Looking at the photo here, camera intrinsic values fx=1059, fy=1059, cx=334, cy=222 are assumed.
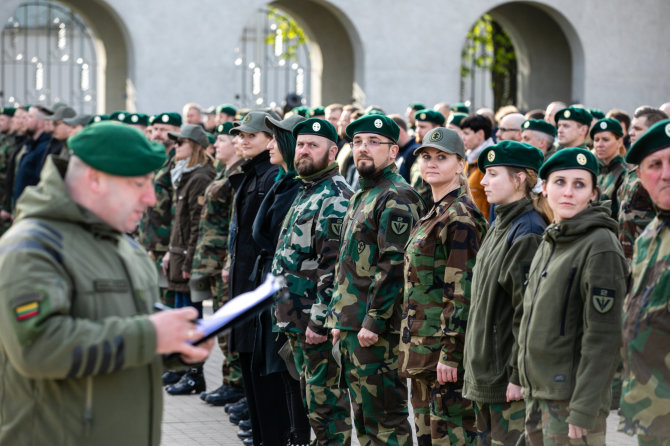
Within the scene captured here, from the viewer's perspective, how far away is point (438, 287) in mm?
5719

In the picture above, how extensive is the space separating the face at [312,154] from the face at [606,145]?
3194mm

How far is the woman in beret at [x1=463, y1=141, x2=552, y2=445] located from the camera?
5.14 metres

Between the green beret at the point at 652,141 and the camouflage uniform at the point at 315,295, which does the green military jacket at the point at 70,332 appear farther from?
the camouflage uniform at the point at 315,295

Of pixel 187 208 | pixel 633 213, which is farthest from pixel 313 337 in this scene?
pixel 187 208

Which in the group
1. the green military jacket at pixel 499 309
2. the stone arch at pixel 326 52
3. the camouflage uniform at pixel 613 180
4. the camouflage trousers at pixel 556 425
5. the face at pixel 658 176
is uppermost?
the stone arch at pixel 326 52

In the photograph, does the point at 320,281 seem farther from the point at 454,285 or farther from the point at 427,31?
the point at 427,31

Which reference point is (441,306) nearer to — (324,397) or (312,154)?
(324,397)

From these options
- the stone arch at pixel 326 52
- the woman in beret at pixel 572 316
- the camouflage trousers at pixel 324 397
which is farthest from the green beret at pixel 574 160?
the stone arch at pixel 326 52

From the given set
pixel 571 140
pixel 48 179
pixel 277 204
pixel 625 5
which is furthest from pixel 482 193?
pixel 625 5

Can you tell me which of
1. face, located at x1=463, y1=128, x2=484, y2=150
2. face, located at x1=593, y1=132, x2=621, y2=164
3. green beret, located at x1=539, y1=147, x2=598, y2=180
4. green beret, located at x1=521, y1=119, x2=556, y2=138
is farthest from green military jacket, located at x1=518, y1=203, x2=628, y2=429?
face, located at x1=463, y1=128, x2=484, y2=150

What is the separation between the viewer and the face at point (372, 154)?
20.3 ft

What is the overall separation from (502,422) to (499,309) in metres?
0.57

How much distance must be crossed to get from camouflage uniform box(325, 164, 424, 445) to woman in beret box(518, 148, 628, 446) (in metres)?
1.19

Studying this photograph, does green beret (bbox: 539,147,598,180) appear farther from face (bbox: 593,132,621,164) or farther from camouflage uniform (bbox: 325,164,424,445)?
face (bbox: 593,132,621,164)
